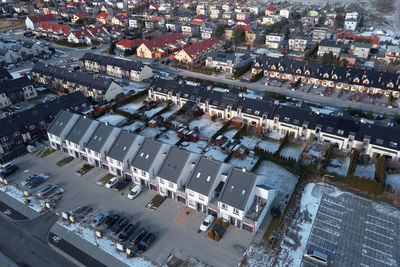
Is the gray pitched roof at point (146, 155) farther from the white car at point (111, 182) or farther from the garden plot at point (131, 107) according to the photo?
the garden plot at point (131, 107)

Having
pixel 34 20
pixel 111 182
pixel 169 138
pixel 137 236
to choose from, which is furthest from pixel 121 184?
pixel 34 20

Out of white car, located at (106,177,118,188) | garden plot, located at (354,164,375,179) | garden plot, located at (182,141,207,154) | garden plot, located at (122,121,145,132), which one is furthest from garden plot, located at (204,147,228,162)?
garden plot, located at (354,164,375,179)

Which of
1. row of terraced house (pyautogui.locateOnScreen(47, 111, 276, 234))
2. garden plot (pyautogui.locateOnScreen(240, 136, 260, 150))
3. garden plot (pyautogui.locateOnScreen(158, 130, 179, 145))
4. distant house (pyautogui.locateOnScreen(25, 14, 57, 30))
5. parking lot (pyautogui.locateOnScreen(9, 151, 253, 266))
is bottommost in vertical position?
parking lot (pyautogui.locateOnScreen(9, 151, 253, 266))

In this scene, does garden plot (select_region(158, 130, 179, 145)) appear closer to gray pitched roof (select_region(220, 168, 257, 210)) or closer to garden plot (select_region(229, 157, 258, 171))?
garden plot (select_region(229, 157, 258, 171))

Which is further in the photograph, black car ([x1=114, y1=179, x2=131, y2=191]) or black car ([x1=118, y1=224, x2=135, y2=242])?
black car ([x1=114, y1=179, x2=131, y2=191])

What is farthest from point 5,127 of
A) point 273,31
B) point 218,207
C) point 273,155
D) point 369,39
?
point 369,39

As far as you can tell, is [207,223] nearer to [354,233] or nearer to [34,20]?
[354,233]
